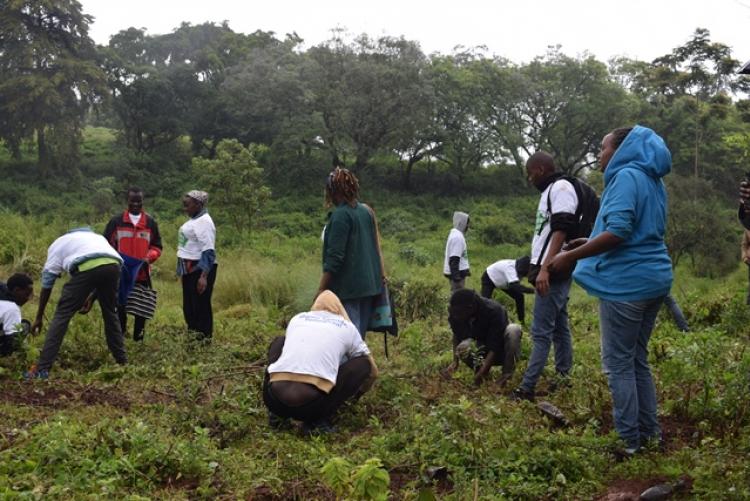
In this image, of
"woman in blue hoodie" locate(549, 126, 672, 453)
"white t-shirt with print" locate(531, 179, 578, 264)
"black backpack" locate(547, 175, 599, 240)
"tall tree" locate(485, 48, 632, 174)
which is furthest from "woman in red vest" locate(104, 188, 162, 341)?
"tall tree" locate(485, 48, 632, 174)

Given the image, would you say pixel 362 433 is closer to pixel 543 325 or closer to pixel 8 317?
pixel 543 325

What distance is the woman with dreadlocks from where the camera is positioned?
17.5 ft

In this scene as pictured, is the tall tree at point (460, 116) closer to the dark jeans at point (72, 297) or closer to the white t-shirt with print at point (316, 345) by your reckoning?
the dark jeans at point (72, 297)

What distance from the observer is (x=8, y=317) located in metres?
6.36

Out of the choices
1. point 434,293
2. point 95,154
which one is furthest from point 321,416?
point 95,154

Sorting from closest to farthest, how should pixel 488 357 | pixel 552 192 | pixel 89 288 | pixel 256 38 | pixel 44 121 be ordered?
pixel 552 192, pixel 488 357, pixel 89 288, pixel 44 121, pixel 256 38

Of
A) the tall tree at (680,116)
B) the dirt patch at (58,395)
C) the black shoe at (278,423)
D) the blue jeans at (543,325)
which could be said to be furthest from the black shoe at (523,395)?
the tall tree at (680,116)

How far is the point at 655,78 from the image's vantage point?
37.6 meters

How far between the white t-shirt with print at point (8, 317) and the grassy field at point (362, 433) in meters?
0.26

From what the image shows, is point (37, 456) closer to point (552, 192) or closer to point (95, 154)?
point (552, 192)

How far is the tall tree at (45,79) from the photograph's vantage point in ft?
98.7

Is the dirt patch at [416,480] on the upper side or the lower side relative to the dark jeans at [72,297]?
lower

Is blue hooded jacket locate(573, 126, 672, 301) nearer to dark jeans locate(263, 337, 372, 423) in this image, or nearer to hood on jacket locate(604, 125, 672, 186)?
hood on jacket locate(604, 125, 672, 186)

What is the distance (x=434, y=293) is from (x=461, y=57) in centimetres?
3376
